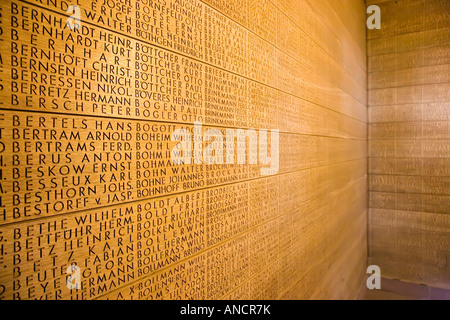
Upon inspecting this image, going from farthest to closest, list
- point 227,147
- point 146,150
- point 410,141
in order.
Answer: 1. point 410,141
2. point 227,147
3. point 146,150

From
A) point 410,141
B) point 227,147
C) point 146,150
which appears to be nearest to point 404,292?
point 410,141

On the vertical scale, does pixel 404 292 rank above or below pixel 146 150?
below

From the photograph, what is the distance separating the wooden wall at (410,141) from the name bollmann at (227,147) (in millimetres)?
2189

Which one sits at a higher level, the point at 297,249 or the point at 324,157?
the point at 324,157

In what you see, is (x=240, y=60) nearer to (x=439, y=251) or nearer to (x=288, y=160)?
(x=288, y=160)

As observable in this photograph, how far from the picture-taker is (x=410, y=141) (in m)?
2.75

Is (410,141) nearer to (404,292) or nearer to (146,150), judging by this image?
(404,292)

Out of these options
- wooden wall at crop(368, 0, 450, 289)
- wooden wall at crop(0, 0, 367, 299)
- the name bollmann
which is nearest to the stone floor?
wooden wall at crop(368, 0, 450, 289)

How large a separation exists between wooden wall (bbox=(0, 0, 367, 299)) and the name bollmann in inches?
1.0

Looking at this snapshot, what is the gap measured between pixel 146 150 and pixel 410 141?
2884 mm

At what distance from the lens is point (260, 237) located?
1.13m

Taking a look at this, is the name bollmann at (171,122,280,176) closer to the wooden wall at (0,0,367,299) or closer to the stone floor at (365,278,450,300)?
the wooden wall at (0,0,367,299)
